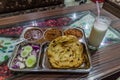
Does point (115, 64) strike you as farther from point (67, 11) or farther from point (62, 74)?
point (67, 11)

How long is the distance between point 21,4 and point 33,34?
146cm

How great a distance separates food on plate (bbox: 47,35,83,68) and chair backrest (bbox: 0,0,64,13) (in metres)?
1.65

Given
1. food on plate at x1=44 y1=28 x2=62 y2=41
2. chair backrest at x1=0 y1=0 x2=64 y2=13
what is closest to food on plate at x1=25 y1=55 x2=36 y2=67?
food on plate at x1=44 y1=28 x2=62 y2=41

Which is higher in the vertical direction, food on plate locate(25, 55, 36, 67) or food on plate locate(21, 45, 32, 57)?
food on plate locate(21, 45, 32, 57)

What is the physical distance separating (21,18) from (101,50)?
79 cm

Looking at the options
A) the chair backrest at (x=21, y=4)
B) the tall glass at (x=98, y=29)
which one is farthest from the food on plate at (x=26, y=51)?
the chair backrest at (x=21, y=4)

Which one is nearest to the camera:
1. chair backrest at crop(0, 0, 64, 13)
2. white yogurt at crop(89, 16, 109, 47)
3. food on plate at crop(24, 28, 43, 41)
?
white yogurt at crop(89, 16, 109, 47)

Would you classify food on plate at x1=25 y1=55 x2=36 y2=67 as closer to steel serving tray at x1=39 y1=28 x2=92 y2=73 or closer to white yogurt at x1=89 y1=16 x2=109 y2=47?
steel serving tray at x1=39 y1=28 x2=92 y2=73

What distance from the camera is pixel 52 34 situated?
128cm

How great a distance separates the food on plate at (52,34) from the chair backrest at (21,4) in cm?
143

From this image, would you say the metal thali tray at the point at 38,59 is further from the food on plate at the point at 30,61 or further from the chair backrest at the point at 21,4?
the chair backrest at the point at 21,4

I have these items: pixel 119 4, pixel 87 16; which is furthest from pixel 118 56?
pixel 119 4

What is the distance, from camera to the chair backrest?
8.13ft

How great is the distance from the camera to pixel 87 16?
5.36 ft
